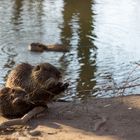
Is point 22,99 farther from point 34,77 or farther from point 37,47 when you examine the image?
point 37,47

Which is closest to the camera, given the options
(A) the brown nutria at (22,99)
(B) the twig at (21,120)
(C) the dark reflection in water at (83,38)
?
(B) the twig at (21,120)

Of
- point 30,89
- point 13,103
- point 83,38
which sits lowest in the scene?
point 83,38

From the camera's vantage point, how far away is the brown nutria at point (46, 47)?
526 inches

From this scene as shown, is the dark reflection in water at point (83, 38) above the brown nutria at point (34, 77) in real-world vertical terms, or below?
below

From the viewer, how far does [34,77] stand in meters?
Answer: 7.89

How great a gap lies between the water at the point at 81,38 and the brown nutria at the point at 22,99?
0.90 metres

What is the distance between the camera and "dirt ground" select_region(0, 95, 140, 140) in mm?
7055

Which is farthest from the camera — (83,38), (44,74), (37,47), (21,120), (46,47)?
(83,38)

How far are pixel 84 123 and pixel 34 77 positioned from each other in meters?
1.05

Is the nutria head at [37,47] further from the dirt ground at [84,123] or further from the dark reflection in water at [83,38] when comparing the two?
the dirt ground at [84,123]

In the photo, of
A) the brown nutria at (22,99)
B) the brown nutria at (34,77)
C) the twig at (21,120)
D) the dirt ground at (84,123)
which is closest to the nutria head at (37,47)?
the dirt ground at (84,123)

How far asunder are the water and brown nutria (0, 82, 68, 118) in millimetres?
904

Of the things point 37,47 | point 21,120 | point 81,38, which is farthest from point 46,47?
point 21,120

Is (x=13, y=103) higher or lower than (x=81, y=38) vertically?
higher
